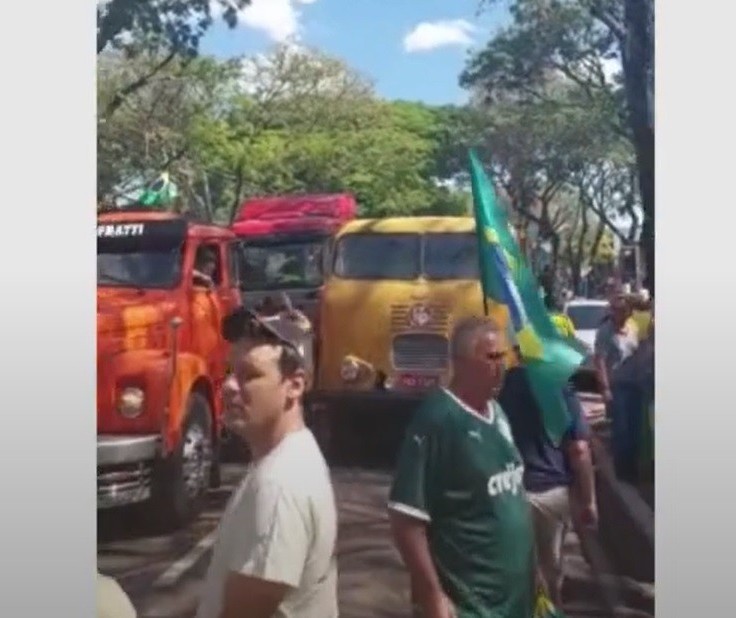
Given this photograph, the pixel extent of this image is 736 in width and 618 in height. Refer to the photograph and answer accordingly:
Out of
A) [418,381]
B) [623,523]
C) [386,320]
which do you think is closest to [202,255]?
[386,320]

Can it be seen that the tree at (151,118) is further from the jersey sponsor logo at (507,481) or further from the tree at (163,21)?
the jersey sponsor logo at (507,481)

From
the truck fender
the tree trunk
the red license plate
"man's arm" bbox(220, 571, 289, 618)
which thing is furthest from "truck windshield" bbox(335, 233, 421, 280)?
"man's arm" bbox(220, 571, 289, 618)

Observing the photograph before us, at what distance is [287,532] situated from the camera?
172 inches

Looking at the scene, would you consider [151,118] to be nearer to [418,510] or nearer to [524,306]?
[524,306]

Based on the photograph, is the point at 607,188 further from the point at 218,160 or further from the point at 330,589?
the point at 330,589

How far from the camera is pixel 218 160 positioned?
15.3ft

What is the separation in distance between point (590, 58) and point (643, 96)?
0.25 m

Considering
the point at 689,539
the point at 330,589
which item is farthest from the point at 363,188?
the point at 689,539

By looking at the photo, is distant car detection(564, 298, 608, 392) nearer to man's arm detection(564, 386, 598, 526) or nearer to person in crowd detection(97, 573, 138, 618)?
man's arm detection(564, 386, 598, 526)

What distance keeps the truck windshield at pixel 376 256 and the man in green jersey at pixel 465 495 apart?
33 cm

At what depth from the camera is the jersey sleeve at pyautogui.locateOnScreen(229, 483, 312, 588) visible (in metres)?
4.35

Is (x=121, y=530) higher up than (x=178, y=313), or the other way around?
(x=178, y=313)

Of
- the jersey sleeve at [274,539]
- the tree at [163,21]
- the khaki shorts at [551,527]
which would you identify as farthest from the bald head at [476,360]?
the tree at [163,21]

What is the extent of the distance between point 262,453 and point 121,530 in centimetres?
59
